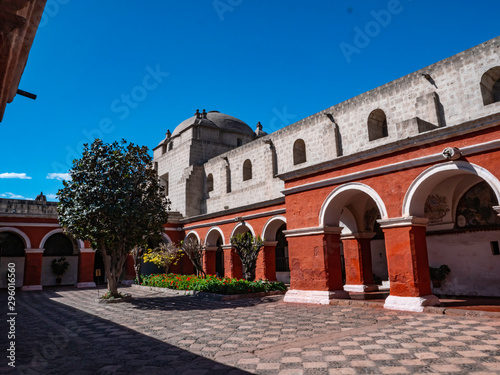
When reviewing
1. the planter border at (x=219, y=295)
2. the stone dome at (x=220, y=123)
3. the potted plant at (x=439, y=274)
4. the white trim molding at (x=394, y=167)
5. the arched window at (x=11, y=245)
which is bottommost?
the planter border at (x=219, y=295)

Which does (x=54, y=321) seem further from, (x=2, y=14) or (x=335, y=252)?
(x=2, y=14)

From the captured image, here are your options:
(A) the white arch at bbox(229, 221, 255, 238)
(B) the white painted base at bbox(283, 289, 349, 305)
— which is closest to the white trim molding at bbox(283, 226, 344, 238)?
(B) the white painted base at bbox(283, 289, 349, 305)

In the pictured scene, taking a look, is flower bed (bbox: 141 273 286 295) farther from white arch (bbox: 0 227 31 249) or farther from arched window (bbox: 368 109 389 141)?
white arch (bbox: 0 227 31 249)

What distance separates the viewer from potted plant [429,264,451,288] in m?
11.6

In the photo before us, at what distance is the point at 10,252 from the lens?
21.0 meters

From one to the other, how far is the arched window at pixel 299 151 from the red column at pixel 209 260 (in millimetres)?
6762

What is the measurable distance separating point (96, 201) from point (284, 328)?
8.21m

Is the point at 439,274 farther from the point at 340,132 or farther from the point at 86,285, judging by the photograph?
the point at 86,285

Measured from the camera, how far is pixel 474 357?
4.70 m

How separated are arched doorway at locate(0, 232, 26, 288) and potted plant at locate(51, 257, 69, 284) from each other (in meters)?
1.79

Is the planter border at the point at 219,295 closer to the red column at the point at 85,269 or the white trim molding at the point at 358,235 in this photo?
the white trim molding at the point at 358,235

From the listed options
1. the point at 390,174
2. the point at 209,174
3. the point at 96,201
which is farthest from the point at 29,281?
the point at 390,174

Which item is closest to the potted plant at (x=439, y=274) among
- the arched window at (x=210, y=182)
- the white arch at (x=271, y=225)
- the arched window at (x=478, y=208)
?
the arched window at (x=478, y=208)

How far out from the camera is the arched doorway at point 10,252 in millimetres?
20875
